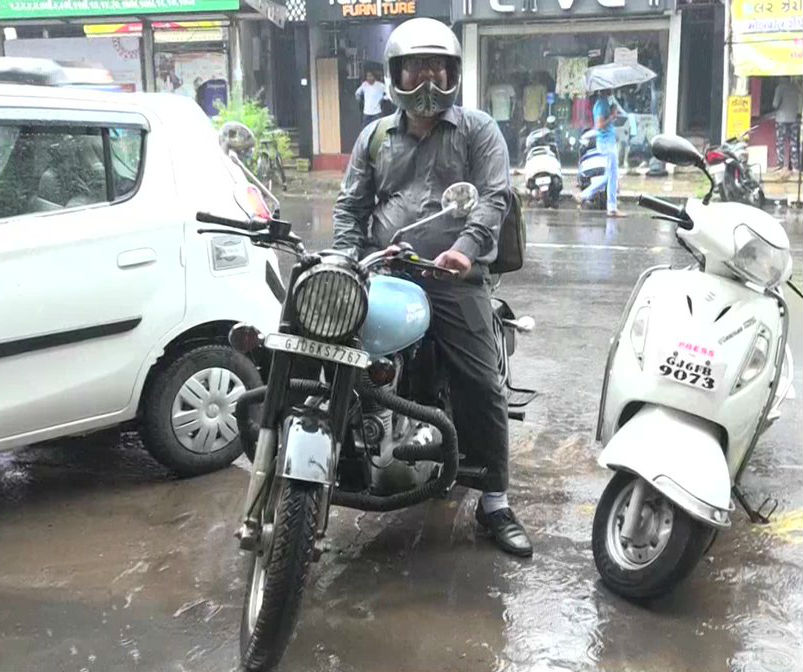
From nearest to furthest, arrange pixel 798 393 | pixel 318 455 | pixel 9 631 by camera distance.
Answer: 1. pixel 318 455
2. pixel 9 631
3. pixel 798 393

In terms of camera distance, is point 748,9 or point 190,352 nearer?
point 190,352

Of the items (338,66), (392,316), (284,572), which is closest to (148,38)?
(338,66)

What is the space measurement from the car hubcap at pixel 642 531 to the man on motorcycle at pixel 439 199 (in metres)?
0.43

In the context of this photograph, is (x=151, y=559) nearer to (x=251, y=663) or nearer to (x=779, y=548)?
(x=251, y=663)

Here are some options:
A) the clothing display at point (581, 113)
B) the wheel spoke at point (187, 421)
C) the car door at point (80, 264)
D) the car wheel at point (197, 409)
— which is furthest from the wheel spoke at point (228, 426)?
the clothing display at point (581, 113)

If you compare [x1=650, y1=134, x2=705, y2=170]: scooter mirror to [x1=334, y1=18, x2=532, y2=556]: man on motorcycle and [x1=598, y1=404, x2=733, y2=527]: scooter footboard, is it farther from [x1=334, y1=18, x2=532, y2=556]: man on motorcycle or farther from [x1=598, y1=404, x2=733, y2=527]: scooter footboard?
[x1=598, y1=404, x2=733, y2=527]: scooter footboard

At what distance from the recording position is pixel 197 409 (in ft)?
15.0

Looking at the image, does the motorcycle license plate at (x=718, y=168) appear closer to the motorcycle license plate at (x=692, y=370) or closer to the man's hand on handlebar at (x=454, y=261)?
the motorcycle license plate at (x=692, y=370)

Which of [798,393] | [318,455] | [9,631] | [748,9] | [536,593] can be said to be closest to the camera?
[318,455]

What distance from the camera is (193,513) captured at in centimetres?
430

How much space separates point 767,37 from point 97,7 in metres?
12.5

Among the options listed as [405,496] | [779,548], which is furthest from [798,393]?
[405,496]

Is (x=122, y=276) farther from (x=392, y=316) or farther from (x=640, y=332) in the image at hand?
(x=640, y=332)

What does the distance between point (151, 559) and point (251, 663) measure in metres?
1.02
